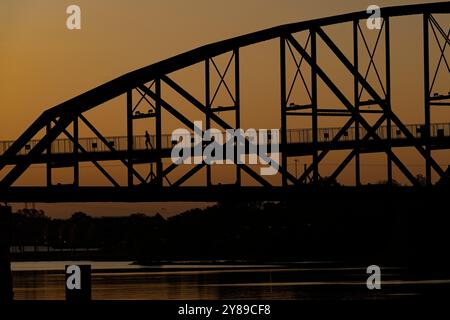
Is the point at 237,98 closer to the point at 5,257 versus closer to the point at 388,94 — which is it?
the point at 388,94

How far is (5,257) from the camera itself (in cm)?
5131

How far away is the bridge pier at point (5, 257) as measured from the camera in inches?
1998

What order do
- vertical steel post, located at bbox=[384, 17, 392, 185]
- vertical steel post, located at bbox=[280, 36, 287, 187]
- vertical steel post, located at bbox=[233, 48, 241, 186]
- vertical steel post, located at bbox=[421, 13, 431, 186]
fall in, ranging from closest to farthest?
vertical steel post, located at bbox=[280, 36, 287, 187], vertical steel post, located at bbox=[233, 48, 241, 186], vertical steel post, located at bbox=[421, 13, 431, 186], vertical steel post, located at bbox=[384, 17, 392, 185]

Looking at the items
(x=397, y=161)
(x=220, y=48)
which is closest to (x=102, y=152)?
(x=220, y=48)

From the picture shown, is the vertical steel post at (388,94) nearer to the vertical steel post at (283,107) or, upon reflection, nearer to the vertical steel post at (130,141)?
the vertical steel post at (283,107)

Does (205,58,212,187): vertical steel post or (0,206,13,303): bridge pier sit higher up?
(205,58,212,187): vertical steel post

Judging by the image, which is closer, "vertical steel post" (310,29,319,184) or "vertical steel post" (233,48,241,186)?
"vertical steel post" (310,29,319,184)

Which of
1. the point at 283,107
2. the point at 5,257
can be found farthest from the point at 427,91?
the point at 5,257

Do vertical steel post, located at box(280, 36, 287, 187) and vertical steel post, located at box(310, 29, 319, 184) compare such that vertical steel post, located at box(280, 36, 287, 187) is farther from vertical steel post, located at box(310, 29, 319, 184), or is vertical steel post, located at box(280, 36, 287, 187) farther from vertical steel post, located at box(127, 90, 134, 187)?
vertical steel post, located at box(127, 90, 134, 187)

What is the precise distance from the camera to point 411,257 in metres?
146

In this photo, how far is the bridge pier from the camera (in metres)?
50.8

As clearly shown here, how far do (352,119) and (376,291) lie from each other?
25.2 meters

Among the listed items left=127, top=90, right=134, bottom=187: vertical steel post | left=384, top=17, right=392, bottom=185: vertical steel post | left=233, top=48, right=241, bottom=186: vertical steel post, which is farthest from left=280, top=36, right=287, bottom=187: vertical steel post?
left=127, top=90, right=134, bottom=187: vertical steel post

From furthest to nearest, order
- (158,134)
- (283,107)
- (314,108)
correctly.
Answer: (314,108)
(283,107)
(158,134)
